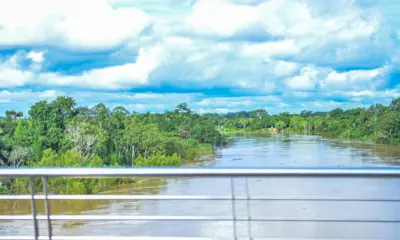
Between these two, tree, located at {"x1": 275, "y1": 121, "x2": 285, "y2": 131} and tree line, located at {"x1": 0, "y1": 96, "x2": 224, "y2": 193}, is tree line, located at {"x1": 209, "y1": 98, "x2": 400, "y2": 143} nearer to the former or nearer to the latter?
tree, located at {"x1": 275, "y1": 121, "x2": 285, "y2": 131}

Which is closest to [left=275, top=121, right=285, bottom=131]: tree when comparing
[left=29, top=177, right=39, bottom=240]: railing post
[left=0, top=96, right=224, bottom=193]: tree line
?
[left=0, top=96, right=224, bottom=193]: tree line

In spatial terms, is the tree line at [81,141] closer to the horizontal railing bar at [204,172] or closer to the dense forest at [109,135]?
the dense forest at [109,135]

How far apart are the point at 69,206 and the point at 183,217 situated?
20.1 metres

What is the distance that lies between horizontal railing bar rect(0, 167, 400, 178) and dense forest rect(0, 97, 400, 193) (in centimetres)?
1977

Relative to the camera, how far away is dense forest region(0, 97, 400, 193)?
87.1 ft

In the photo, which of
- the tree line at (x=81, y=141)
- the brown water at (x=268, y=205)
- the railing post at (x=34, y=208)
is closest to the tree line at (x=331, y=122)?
the brown water at (x=268, y=205)

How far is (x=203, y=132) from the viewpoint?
4488 cm

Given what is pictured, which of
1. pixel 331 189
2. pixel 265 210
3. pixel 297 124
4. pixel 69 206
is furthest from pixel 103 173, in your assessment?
pixel 297 124

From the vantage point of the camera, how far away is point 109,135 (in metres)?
32.0

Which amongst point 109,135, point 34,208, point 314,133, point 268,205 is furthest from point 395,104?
point 34,208

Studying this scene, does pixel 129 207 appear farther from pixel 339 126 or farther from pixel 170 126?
pixel 339 126

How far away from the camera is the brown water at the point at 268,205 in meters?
5.76

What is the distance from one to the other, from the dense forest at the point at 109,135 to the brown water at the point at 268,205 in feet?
6.81

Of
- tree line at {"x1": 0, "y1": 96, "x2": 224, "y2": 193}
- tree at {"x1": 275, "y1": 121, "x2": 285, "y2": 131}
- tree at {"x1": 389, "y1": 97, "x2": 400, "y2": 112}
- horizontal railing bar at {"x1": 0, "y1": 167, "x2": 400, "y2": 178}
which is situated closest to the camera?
horizontal railing bar at {"x1": 0, "y1": 167, "x2": 400, "y2": 178}
